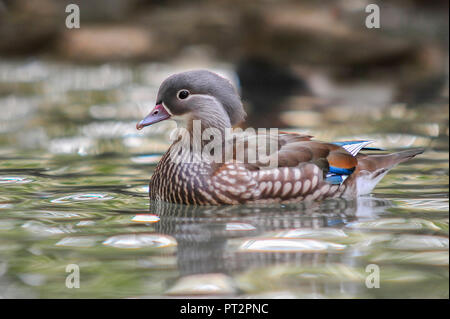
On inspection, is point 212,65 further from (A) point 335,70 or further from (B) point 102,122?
(B) point 102,122

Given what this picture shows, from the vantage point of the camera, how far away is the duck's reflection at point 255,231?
444 cm

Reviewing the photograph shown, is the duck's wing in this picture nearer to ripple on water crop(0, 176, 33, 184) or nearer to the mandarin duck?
the mandarin duck

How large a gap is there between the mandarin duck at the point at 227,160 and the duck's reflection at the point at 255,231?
0.12 meters

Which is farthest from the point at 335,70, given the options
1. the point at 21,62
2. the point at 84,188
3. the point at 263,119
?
the point at 84,188

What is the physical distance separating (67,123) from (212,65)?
6846mm

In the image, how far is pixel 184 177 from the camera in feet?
18.6

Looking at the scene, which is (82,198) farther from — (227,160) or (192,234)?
(192,234)

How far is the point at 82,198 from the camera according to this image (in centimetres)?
607

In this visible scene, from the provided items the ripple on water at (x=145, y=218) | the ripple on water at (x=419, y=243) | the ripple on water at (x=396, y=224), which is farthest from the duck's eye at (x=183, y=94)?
the ripple on water at (x=419, y=243)

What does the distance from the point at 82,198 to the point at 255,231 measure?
172cm

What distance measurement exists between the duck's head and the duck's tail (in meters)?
1.13

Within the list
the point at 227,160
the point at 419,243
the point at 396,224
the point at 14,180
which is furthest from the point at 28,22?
the point at 419,243

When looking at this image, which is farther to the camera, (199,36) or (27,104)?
(199,36)

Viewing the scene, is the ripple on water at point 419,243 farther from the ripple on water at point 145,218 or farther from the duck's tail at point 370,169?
the ripple on water at point 145,218
